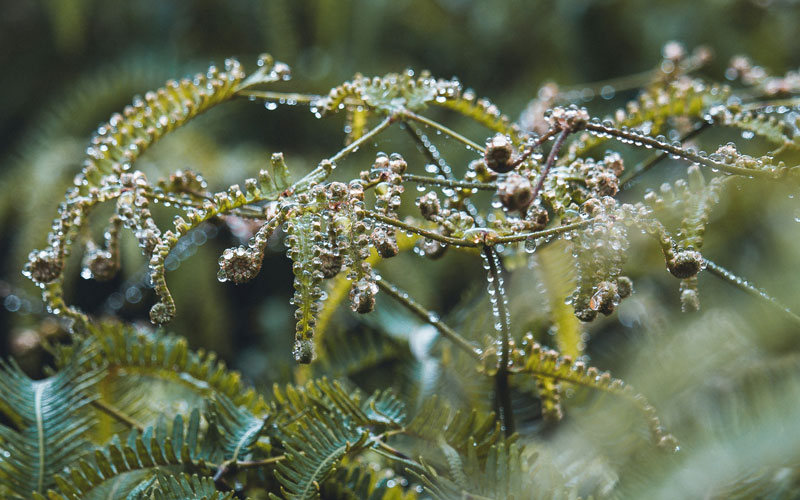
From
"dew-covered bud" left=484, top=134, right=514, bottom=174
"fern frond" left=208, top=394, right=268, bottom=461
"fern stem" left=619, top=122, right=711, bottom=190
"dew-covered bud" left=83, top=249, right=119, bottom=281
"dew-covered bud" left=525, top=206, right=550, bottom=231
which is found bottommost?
"fern frond" left=208, top=394, right=268, bottom=461

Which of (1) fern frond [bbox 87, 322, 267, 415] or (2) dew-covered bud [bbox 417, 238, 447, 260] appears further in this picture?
(1) fern frond [bbox 87, 322, 267, 415]

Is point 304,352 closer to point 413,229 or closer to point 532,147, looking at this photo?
point 413,229

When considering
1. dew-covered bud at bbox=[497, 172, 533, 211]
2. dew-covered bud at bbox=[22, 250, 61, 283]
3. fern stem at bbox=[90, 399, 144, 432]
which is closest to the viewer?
dew-covered bud at bbox=[497, 172, 533, 211]

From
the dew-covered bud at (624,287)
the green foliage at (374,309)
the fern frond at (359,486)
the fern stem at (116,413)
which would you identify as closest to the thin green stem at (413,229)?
the green foliage at (374,309)

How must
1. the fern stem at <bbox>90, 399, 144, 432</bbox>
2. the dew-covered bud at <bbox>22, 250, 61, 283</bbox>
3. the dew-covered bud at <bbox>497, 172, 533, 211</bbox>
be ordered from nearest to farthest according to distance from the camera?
the dew-covered bud at <bbox>497, 172, 533, 211</bbox> → the dew-covered bud at <bbox>22, 250, 61, 283</bbox> → the fern stem at <bbox>90, 399, 144, 432</bbox>

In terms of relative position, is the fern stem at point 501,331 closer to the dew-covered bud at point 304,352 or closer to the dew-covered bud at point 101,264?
the dew-covered bud at point 304,352

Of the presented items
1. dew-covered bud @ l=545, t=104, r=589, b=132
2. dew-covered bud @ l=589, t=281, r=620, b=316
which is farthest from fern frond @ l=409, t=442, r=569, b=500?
dew-covered bud @ l=545, t=104, r=589, b=132

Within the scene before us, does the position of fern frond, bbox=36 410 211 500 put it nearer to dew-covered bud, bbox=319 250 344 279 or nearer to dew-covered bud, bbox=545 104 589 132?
dew-covered bud, bbox=319 250 344 279

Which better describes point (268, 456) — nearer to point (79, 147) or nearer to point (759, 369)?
point (759, 369)
